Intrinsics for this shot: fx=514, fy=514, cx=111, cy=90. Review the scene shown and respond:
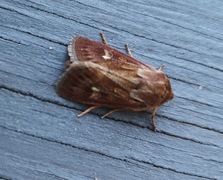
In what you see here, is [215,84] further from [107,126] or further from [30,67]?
[30,67]

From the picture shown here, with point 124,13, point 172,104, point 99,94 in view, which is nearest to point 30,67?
point 99,94

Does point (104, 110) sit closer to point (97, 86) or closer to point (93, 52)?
point (97, 86)

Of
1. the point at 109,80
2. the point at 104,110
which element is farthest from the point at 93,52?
the point at 104,110

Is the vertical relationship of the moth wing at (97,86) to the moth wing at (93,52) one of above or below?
below

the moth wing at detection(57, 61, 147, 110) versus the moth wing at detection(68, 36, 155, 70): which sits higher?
the moth wing at detection(68, 36, 155, 70)
